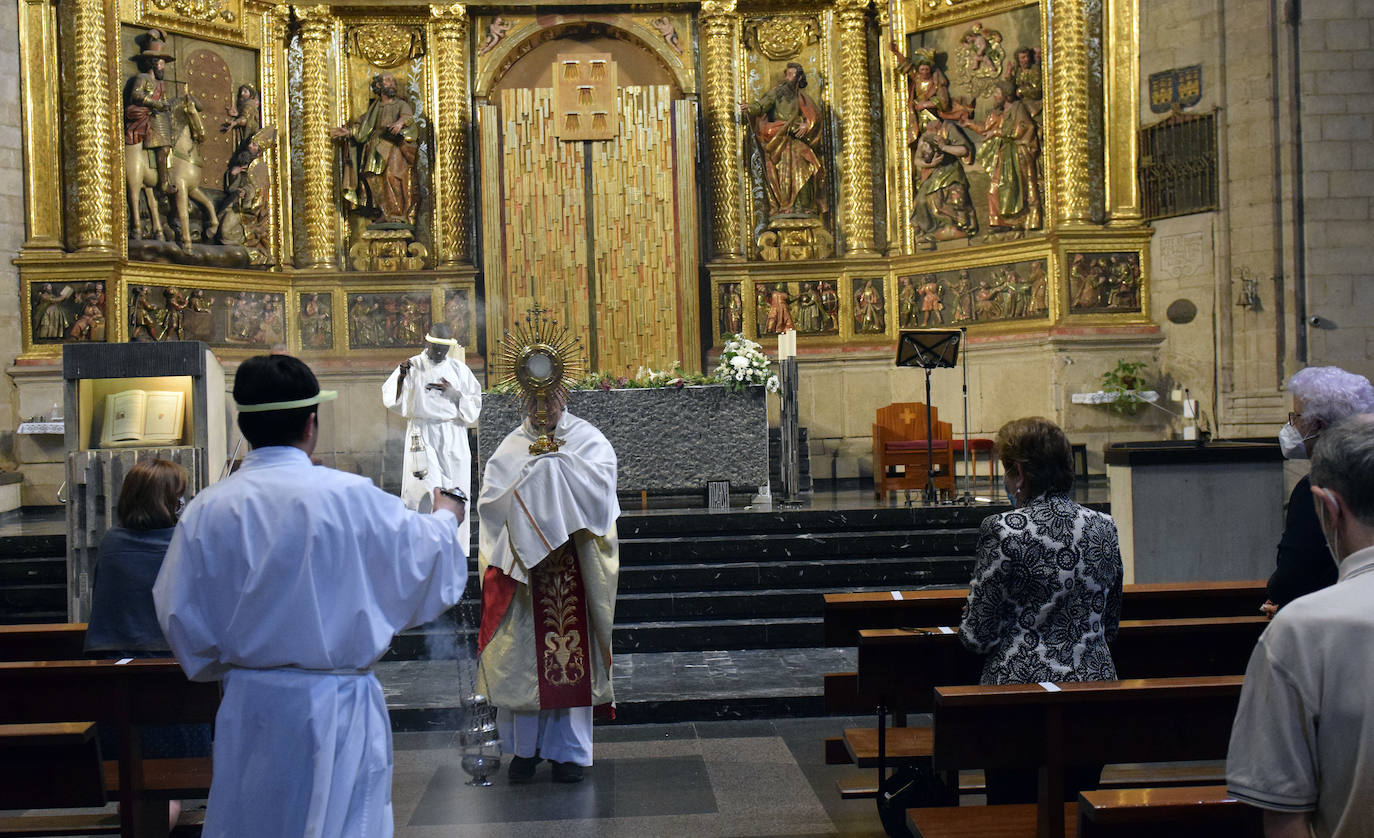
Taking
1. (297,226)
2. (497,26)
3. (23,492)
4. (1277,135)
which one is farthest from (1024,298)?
(23,492)

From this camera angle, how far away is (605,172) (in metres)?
14.5

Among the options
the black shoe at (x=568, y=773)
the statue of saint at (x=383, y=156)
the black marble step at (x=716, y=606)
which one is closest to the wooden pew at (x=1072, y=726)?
the black shoe at (x=568, y=773)

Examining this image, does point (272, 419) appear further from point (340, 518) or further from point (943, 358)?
point (943, 358)

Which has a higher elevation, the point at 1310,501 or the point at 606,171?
the point at 606,171

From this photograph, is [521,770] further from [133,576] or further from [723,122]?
[723,122]

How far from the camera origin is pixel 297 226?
14.5m

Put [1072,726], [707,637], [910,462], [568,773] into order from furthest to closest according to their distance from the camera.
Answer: [910,462], [707,637], [568,773], [1072,726]

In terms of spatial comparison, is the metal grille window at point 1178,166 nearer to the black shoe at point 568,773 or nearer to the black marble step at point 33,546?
the black shoe at point 568,773

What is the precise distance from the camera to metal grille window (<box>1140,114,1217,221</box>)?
41.5ft

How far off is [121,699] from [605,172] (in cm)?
1141

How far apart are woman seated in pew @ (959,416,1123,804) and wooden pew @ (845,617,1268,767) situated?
73 centimetres

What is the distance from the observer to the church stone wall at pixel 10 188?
12516 mm

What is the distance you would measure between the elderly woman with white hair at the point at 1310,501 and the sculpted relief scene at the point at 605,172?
10.1m

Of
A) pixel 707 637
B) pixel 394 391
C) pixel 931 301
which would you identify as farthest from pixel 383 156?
pixel 707 637
